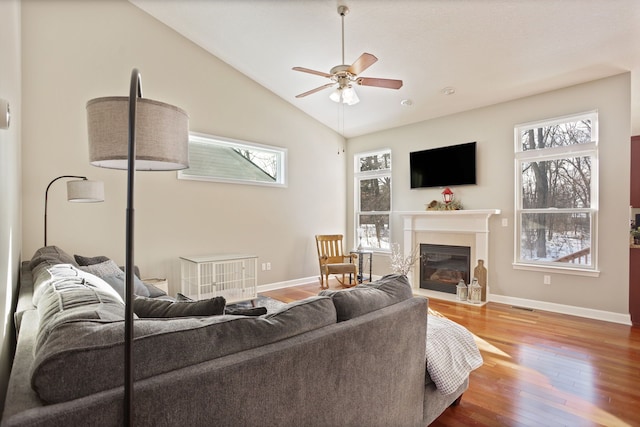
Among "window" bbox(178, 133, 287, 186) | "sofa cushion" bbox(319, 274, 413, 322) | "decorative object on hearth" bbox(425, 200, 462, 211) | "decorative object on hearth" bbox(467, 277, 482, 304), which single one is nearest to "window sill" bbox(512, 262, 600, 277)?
"decorative object on hearth" bbox(467, 277, 482, 304)

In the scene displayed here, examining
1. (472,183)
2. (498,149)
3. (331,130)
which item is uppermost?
(331,130)

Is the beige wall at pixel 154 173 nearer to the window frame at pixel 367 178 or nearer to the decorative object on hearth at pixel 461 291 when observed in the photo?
the window frame at pixel 367 178

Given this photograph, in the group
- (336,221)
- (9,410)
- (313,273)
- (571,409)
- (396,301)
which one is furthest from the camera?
(336,221)

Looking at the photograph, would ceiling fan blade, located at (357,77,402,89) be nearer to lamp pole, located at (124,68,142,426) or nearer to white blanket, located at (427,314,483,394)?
white blanket, located at (427,314,483,394)

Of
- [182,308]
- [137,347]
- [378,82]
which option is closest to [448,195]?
[378,82]

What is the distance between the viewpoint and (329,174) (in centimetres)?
631

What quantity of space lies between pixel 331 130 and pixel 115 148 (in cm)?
565

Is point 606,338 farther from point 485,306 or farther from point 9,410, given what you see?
point 9,410

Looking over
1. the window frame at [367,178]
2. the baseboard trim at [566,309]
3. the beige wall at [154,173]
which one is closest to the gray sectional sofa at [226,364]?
the beige wall at [154,173]

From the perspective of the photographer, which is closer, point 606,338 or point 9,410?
point 9,410

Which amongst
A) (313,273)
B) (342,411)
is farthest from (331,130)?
(342,411)

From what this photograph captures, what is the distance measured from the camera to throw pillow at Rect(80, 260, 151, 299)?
8.98 ft

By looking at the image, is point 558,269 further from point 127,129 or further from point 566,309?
point 127,129

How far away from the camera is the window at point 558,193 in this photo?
398 centimetres
